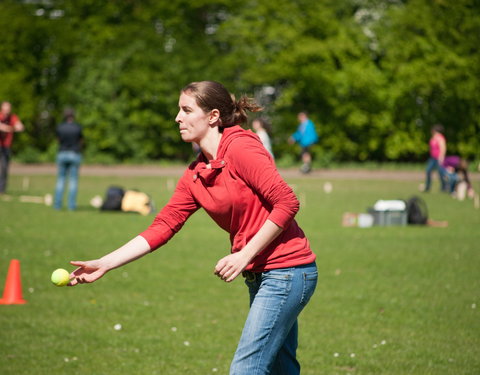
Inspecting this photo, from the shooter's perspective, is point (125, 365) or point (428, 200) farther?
point (428, 200)

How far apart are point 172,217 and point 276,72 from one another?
31044 millimetres

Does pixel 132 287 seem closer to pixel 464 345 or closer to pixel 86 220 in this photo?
pixel 464 345

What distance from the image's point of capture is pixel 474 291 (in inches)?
360

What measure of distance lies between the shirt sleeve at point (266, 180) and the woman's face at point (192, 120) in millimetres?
264

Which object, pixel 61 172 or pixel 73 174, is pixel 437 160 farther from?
pixel 61 172

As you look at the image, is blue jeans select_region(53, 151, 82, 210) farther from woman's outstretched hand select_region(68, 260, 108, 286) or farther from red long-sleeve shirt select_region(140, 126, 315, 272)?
red long-sleeve shirt select_region(140, 126, 315, 272)

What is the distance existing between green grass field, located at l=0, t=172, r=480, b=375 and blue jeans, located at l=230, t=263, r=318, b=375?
221 cm

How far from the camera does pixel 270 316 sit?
13.3ft

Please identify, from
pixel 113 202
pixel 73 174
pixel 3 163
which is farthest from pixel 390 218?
pixel 3 163

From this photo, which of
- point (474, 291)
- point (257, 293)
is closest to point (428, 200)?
point (474, 291)

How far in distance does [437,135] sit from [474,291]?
15.2 meters

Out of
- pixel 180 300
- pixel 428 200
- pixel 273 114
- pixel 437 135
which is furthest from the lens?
pixel 273 114

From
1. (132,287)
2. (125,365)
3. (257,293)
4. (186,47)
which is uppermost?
(257,293)

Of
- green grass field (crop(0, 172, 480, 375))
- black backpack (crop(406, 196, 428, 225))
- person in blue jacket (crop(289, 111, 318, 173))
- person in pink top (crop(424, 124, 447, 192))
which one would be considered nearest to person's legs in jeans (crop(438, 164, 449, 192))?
person in pink top (crop(424, 124, 447, 192))
